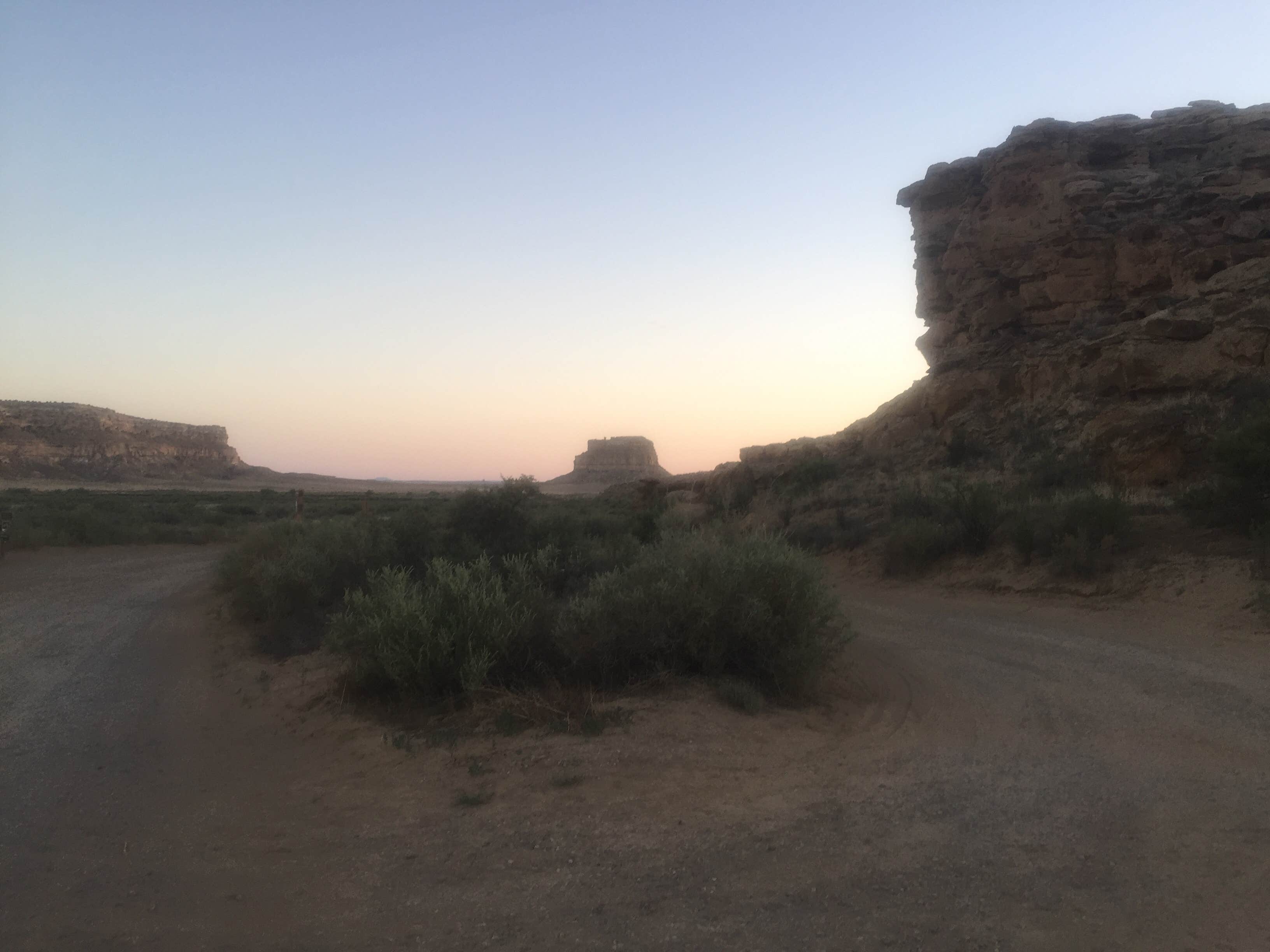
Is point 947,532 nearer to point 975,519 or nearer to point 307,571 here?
point 975,519

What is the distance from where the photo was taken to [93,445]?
88.2m

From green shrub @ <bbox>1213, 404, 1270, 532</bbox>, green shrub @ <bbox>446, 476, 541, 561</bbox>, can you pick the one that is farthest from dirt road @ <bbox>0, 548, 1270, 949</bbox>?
green shrub @ <bbox>446, 476, 541, 561</bbox>

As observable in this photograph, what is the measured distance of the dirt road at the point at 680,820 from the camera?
13.5 ft

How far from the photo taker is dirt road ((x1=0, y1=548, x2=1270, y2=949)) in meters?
4.12

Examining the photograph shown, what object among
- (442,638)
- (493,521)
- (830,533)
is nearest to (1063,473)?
(830,533)

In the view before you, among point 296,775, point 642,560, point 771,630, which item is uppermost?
point 642,560

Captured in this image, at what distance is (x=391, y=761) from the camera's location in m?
6.57

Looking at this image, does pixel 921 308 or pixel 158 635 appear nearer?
pixel 158 635

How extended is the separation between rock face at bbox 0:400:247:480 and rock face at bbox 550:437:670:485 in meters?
45.0

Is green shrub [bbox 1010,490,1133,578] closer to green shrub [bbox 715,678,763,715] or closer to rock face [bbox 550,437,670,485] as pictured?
green shrub [bbox 715,678,763,715]

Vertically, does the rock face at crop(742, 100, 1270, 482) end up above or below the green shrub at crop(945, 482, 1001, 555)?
above

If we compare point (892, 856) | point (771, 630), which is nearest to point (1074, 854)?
point (892, 856)

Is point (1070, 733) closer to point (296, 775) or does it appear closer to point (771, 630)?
point (771, 630)

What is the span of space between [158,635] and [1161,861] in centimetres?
1304
